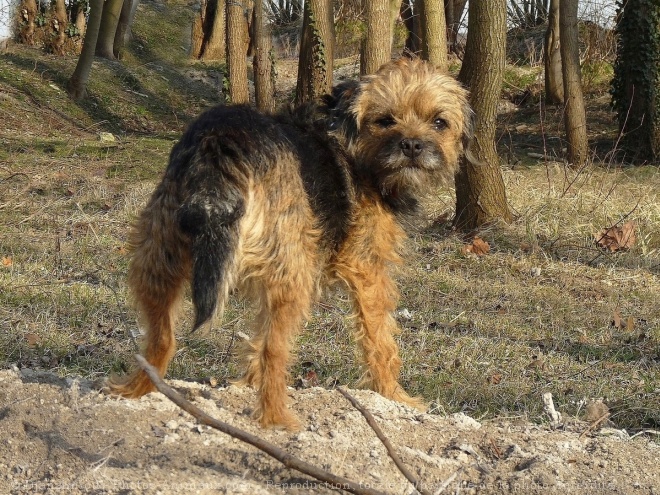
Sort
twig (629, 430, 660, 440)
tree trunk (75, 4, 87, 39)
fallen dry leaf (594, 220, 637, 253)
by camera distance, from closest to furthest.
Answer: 1. twig (629, 430, 660, 440)
2. fallen dry leaf (594, 220, 637, 253)
3. tree trunk (75, 4, 87, 39)

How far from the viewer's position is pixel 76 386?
4395 millimetres

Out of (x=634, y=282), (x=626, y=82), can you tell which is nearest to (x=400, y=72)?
(x=634, y=282)

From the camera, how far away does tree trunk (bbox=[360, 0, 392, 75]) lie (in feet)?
33.8

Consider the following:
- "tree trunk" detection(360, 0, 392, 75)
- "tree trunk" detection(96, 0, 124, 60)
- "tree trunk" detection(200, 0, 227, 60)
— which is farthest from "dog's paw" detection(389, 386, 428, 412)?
"tree trunk" detection(200, 0, 227, 60)

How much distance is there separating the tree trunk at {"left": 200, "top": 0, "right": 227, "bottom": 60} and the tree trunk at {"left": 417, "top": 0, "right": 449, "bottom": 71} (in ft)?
50.8

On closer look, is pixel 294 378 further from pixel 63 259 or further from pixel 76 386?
pixel 63 259

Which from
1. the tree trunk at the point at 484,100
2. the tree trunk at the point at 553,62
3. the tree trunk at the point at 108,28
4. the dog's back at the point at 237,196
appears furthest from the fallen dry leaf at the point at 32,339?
the tree trunk at the point at 108,28

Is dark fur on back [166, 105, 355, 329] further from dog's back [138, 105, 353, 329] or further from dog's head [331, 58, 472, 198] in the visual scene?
dog's head [331, 58, 472, 198]

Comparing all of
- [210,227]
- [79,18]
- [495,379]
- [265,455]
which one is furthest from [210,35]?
→ [265,455]

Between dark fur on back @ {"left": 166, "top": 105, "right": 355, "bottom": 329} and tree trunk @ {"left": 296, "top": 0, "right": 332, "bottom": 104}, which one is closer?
dark fur on back @ {"left": 166, "top": 105, "right": 355, "bottom": 329}

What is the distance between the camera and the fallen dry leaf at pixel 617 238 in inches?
358

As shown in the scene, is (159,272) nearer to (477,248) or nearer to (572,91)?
(477,248)

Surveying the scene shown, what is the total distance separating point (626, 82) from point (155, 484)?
13197 millimetres

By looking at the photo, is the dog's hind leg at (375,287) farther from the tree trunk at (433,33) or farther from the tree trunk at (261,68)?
the tree trunk at (261,68)
